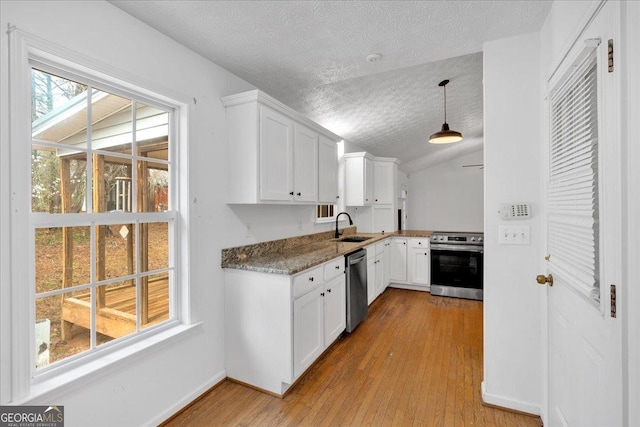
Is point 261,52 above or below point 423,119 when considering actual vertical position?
below

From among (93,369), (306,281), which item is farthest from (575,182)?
(93,369)

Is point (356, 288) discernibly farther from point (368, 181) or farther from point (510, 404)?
point (368, 181)

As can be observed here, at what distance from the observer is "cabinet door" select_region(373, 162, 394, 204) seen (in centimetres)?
495

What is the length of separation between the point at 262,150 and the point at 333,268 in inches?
48.9

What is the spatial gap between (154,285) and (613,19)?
251cm

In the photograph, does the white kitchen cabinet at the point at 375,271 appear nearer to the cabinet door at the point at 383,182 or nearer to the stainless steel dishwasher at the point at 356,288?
the stainless steel dishwasher at the point at 356,288

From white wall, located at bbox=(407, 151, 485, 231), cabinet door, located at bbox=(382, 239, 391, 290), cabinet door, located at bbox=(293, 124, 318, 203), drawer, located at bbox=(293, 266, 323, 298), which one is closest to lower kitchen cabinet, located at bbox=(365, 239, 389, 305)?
cabinet door, located at bbox=(382, 239, 391, 290)

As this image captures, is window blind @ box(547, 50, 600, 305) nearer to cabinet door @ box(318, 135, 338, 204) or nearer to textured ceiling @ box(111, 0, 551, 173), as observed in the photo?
textured ceiling @ box(111, 0, 551, 173)

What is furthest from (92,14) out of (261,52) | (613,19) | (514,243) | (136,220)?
(514,243)

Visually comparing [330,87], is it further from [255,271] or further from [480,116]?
[480,116]

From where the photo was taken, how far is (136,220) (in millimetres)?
1737

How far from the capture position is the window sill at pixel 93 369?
1.27m

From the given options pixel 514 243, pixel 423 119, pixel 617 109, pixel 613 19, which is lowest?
pixel 514 243

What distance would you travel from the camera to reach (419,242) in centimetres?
458
